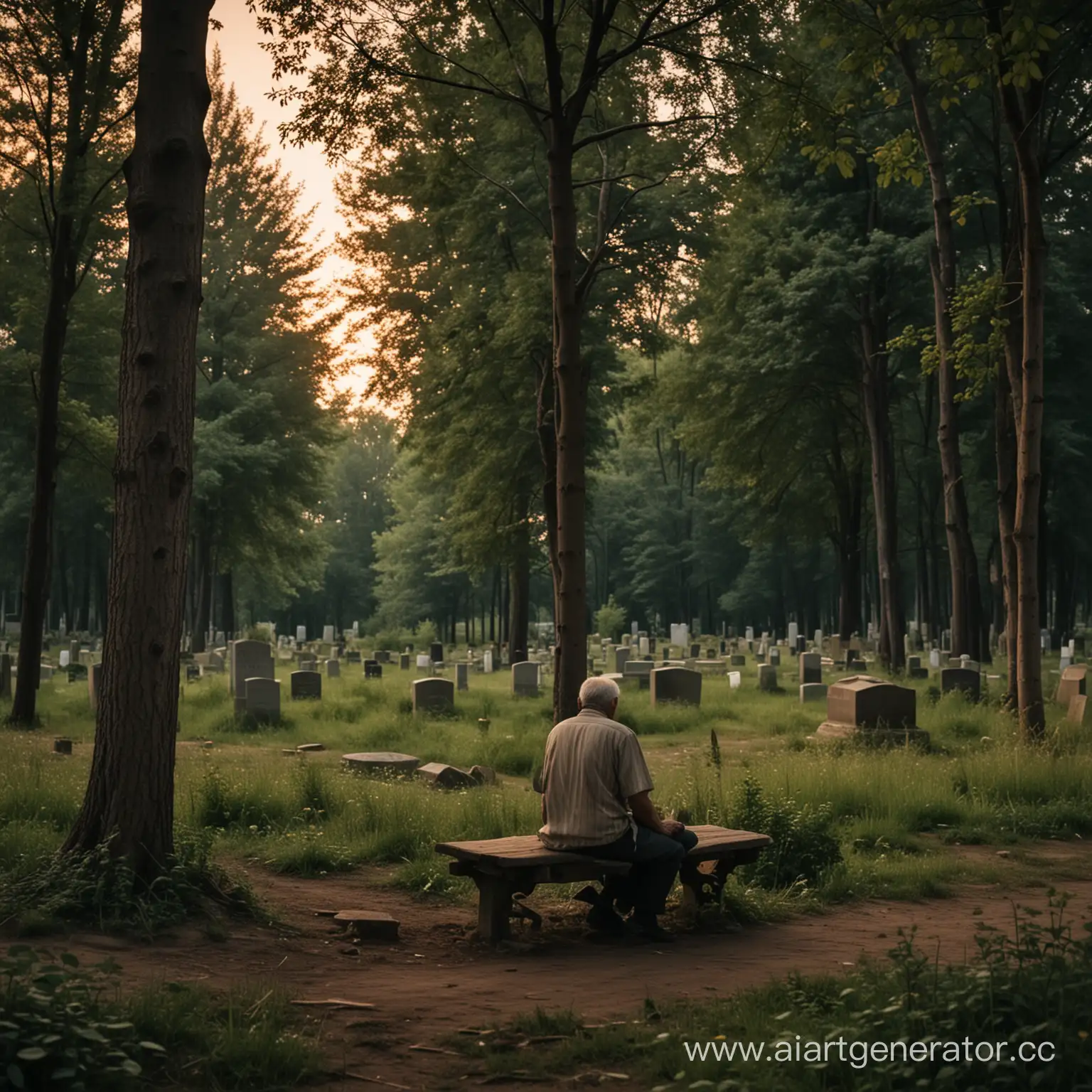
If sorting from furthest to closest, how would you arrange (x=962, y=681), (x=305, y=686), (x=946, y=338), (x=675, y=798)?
→ (x=305, y=686) → (x=946, y=338) → (x=962, y=681) → (x=675, y=798)

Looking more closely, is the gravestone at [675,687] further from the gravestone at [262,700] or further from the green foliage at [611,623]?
the green foliage at [611,623]

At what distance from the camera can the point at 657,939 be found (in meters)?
7.52

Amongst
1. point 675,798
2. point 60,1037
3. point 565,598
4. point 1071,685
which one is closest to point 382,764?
point 565,598

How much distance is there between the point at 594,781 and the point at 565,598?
433cm

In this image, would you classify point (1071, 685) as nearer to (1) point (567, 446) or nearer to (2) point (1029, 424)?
(2) point (1029, 424)

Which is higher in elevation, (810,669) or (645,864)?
(810,669)

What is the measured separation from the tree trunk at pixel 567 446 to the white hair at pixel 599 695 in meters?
3.63

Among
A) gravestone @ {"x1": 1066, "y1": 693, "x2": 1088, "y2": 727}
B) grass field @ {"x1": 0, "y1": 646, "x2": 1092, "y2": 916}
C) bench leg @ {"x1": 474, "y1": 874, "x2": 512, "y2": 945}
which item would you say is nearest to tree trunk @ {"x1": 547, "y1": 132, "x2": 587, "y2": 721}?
grass field @ {"x1": 0, "y1": 646, "x2": 1092, "y2": 916}

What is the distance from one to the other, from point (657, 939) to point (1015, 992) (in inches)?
118

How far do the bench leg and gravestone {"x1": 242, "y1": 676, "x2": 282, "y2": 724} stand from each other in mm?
12440

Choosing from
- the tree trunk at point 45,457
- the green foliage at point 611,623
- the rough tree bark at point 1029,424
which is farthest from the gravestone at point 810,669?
the green foliage at point 611,623

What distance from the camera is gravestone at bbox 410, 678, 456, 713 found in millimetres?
20859

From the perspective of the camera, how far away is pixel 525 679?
1001 inches

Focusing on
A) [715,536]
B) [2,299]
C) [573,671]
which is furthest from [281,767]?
[715,536]
